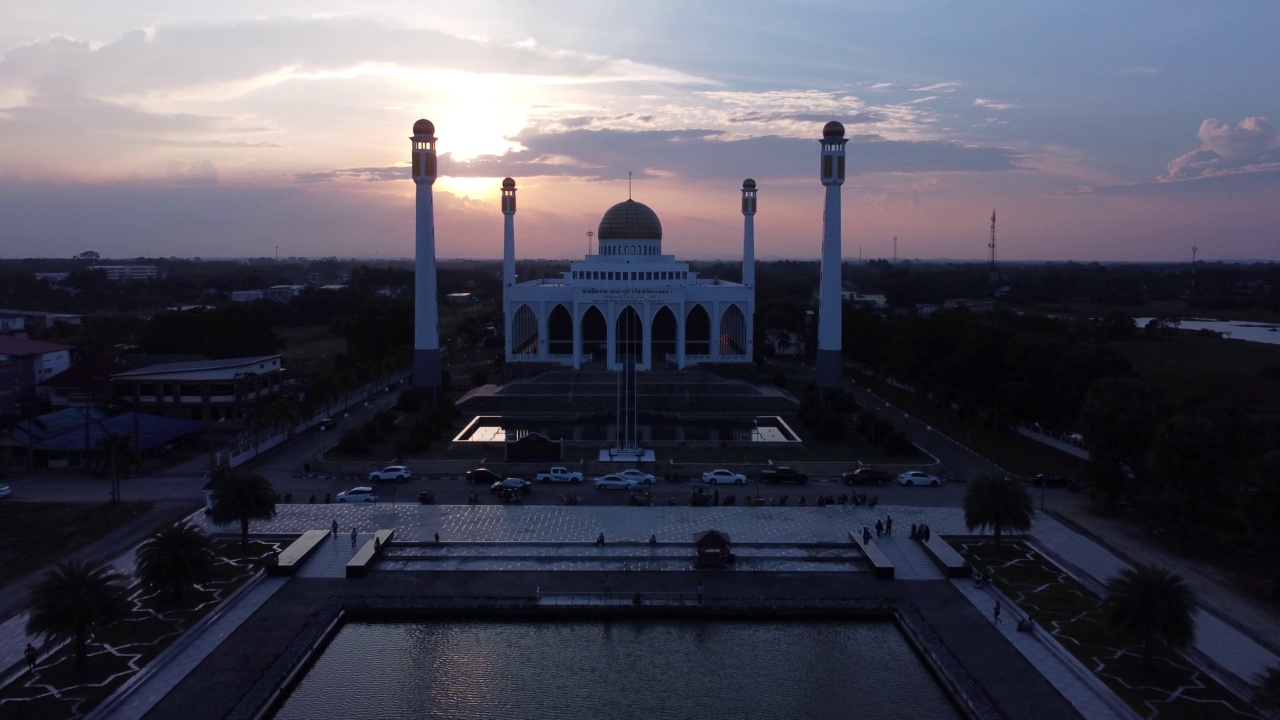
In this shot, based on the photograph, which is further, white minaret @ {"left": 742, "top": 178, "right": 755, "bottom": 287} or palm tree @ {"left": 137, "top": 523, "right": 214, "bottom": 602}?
white minaret @ {"left": 742, "top": 178, "right": 755, "bottom": 287}

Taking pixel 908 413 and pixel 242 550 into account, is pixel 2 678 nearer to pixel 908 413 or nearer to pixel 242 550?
pixel 242 550

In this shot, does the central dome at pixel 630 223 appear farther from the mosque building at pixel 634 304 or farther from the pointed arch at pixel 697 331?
the pointed arch at pixel 697 331

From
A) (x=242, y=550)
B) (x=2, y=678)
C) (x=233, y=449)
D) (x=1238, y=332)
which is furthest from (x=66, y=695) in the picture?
(x=1238, y=332)

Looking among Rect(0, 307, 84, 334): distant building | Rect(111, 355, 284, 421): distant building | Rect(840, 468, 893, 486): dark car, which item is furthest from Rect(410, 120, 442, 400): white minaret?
Rect(0, 307, 84, 334): distant building

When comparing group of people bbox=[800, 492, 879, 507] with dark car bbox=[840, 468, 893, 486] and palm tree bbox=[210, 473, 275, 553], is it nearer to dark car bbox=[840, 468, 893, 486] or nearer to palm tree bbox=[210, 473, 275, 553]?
dark car bbox=[840, 468, 893, 486]

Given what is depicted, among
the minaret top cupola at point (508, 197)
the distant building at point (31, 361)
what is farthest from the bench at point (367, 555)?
the minaret top cupola at point (508, 197)

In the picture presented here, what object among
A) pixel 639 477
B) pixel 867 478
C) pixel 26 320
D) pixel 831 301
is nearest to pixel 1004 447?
→ pixel 867 478
